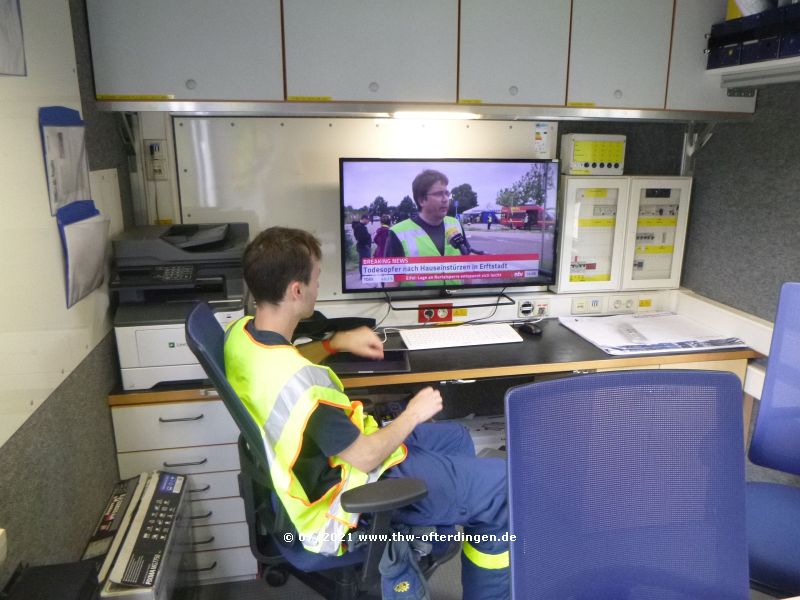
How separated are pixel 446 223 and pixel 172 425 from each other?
1118mm

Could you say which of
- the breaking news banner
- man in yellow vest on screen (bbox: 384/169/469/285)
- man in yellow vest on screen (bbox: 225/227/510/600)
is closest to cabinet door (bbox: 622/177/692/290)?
the breaking news banner

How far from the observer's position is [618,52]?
1899 millimetres

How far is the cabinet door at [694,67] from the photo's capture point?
193 cm

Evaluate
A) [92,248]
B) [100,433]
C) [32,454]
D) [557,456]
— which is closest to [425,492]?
[557,456]

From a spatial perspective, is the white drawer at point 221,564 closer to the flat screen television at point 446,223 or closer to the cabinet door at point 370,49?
the flat screen television at point 446,223

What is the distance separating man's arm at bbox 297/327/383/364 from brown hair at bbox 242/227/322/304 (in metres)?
0.49

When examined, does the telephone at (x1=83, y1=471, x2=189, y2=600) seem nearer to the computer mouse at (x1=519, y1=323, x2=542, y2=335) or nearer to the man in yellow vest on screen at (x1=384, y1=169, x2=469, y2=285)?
the man in yellow vest on screen at (x1=384, y1=169, x2=469, y2=285)

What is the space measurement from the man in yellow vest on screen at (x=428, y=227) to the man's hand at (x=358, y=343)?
354mm

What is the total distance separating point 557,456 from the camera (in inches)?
34.8

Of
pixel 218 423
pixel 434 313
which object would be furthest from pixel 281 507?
pixel 434 313

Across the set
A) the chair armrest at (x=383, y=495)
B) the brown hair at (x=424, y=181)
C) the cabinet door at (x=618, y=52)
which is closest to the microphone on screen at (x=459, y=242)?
the brown hair at (x=424, y=181)

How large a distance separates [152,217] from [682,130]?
2075 millimetres

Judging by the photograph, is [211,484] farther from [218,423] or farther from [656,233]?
[656,233]

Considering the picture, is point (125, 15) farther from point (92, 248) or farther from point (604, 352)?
point (604, 352)
